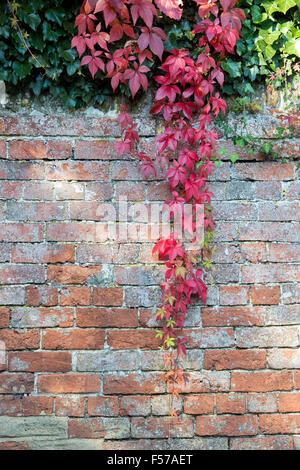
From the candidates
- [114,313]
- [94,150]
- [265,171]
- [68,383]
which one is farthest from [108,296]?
[265,171]

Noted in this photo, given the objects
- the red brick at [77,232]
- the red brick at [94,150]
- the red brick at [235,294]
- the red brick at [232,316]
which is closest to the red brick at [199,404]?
the red brick at [232,316]

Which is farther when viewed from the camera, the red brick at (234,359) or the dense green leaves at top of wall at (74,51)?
the red brick at (234,359)

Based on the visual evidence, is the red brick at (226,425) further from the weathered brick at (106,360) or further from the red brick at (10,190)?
the red brick at (10,190)

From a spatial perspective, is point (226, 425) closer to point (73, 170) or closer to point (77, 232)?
point (77, 232)

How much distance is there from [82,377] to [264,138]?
137 centimetres

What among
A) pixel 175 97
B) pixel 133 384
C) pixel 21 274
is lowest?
pixel 133 384

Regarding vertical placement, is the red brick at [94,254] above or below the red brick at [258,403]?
above

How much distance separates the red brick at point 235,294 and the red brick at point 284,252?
196mm

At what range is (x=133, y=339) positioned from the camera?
74.9 inches

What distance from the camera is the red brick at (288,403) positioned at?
1917 millimetres

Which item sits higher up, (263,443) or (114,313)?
(114,313)

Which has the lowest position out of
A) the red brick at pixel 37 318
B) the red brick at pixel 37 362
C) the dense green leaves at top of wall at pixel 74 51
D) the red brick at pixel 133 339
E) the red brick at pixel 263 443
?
the red brick at pixel 263 443

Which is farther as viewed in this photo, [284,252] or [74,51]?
[284,252]

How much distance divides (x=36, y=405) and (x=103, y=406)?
298 mm
